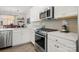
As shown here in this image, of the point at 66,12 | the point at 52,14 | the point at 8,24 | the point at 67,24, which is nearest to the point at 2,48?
the point at 8,24

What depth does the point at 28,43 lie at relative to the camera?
432cm

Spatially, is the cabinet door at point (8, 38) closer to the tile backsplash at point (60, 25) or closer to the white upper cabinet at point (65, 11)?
the tile backsplash at point (60, 25)

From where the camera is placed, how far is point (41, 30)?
113 inches

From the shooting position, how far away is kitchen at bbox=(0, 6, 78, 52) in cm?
163

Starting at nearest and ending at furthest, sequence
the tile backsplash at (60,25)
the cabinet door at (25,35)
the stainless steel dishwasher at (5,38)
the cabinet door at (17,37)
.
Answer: the tile backsplash at (60,25), the stainless steel dishwasher at (5,38), the cabinet door at (17,37), the cabinet door at (25,35)

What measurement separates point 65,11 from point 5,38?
2526 mm

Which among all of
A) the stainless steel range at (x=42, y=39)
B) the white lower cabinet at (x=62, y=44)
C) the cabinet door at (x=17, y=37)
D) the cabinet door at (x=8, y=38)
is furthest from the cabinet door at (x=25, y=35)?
the white lower cabinet at (x=62, y=44)

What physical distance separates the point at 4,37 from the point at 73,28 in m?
2.49

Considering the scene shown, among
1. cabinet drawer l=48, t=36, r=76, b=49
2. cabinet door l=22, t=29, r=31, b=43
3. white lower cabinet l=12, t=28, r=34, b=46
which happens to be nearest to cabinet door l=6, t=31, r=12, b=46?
white lower cabinet l=12, t=28, r=34, b=46

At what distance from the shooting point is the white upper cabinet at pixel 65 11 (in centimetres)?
159

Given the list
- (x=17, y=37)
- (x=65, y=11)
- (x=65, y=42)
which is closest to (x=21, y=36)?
(x=17, y=37)

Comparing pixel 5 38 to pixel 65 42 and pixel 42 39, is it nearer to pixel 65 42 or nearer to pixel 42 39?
pixel 42 39

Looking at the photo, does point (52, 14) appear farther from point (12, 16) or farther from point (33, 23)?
point (12, 16)

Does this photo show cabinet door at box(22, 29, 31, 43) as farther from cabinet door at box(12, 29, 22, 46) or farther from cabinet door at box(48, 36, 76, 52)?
cabinet door at box(48, 36, 76, 52)
